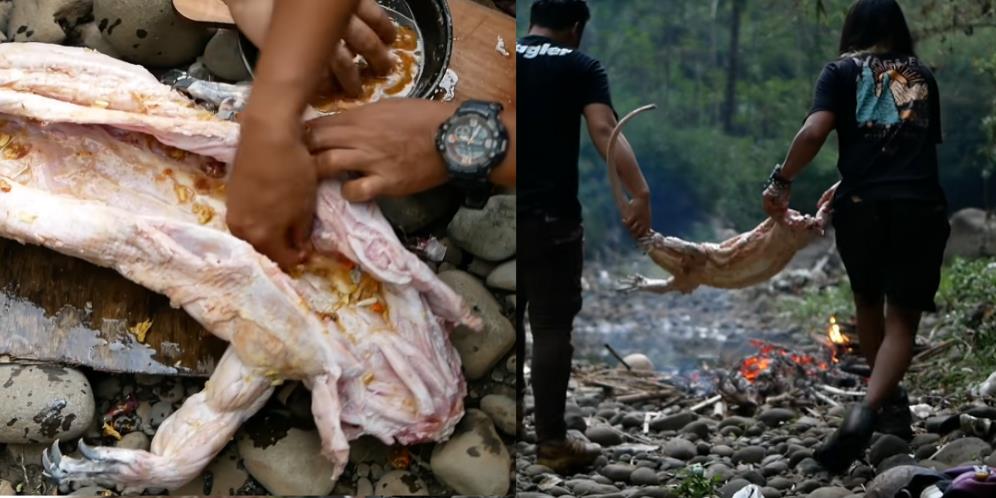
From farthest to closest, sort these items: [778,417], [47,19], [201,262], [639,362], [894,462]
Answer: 1. [639,362]
2. [778,417]
3. [894,462]
4. [47,19]
5. [201,262]

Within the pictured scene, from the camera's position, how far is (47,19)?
7.80 ft

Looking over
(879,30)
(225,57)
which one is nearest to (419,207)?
(225,57)

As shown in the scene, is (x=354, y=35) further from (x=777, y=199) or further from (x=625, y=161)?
(x=777, y=199)

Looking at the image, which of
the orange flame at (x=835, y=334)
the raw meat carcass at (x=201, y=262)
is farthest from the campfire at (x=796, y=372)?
the raw meat carcass at (x=201, y=262)

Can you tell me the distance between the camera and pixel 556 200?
2443mm

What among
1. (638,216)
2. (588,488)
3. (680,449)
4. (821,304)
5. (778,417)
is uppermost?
(638,216)

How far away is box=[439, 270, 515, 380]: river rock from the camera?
7.84 feet

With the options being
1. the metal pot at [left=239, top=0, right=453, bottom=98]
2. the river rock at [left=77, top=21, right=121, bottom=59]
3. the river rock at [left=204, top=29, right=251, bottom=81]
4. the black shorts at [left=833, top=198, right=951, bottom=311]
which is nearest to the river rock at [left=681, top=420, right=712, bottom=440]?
the black shorts at [left=833, top=198, right=951, bottom=311]

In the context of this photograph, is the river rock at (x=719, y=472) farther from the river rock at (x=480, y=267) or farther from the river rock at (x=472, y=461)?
the river rock at (x=480, y=267)

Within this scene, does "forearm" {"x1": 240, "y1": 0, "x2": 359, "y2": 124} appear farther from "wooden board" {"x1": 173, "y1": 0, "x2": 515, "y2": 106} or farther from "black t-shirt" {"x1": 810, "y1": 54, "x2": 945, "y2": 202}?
"black t-shirt" {"x1": 810, "y1": 54, "x2": 945, "y2": 202}

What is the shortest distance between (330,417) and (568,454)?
0.54 meters

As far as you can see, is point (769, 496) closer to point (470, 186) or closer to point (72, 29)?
point (470, 186)

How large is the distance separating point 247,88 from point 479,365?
73 cm

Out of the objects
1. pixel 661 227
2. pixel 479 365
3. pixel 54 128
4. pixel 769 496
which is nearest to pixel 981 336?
pixel 769 496
